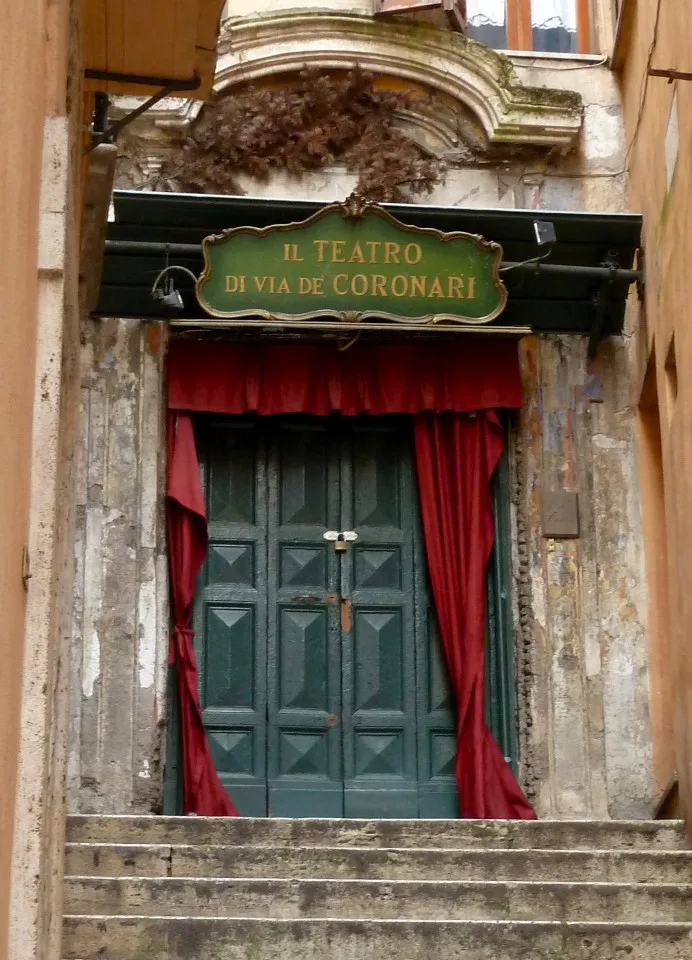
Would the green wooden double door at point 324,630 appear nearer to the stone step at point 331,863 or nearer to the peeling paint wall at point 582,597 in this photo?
the peeling paint wall at point 582,597

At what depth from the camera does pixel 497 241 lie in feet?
28.7

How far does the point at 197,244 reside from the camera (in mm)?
8609

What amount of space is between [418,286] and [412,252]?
0.19 meters

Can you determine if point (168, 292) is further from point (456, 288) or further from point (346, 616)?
point (346, 616)

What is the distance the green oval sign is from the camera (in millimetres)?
8406

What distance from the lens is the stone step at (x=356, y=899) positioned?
607 centimetres

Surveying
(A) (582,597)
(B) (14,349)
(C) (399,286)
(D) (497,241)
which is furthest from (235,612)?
(B) (14,349)

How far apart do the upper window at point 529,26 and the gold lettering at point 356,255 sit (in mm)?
2229

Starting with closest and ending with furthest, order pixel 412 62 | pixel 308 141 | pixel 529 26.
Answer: pixel 308 141 → pixel 412 62 → pixel 529 26

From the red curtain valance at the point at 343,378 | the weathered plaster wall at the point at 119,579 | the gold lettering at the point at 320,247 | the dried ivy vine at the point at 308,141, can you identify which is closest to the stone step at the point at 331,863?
the weathered plaster wall at the point at 119,579

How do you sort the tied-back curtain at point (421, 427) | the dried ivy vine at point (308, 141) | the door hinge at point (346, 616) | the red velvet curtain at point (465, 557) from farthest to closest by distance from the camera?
the dried ivy vine at point (308, 141) → the door hinge at point (346, 616) → the tied-back curtain at point (421, 427) → the red velvet curtain at point (465, 557)

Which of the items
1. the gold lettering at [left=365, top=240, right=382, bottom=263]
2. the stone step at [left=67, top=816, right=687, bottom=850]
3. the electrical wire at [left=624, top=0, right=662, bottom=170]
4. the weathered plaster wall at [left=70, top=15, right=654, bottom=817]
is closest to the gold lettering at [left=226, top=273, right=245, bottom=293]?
the gold lettering at [left=365, top=240, right=382, bottom=263]

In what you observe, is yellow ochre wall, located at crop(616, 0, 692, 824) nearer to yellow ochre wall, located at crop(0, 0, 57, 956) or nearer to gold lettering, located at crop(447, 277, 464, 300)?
gold lettering, located at crop(447, 277, 464, 300)

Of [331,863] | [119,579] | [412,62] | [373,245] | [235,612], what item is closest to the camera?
[331,863]
